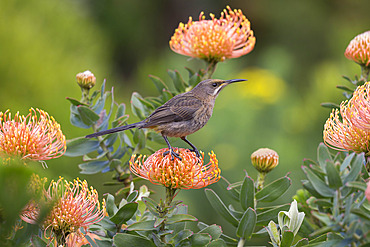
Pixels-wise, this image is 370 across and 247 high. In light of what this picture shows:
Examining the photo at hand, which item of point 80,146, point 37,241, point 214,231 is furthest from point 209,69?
point 37,241

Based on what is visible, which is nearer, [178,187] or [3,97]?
[178,187]

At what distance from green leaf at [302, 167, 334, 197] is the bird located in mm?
444

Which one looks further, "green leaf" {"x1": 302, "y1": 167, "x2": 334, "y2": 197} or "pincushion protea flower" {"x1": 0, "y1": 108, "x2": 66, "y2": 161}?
"pincushion protea flower" {"x1": 0, "y1": 108, "x2": 66, "y2": 161}

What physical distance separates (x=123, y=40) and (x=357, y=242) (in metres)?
5.78

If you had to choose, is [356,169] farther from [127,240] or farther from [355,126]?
[127,240]

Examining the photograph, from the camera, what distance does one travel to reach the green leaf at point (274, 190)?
102 cm

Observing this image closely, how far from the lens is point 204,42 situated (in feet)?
4.77

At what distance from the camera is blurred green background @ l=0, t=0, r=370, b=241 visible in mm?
3283

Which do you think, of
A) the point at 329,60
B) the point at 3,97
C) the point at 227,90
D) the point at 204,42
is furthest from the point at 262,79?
the point at 204,42

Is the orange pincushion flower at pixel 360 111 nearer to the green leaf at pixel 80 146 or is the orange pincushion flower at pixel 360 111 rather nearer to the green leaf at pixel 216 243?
the green leaf at pixel 216 243

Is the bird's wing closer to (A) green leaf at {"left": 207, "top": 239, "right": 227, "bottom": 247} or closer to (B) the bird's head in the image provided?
(B) the bird's head

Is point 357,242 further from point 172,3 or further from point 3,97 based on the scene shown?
point 172,3

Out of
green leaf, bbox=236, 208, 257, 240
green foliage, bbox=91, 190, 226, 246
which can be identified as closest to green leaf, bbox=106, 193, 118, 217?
green foliage, bbox=91, 190, 226, 246

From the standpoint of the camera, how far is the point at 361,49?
1267 millimetres
